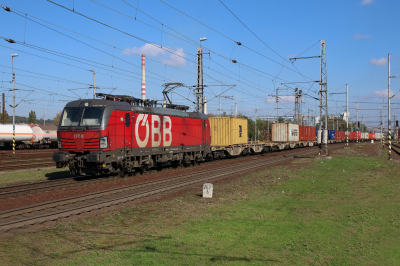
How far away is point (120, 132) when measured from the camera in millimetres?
16703

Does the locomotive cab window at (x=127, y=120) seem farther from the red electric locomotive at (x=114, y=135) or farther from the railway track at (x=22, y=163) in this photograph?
the railway track at (x=22, y=163)

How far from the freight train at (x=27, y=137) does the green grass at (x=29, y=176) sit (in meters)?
24.2

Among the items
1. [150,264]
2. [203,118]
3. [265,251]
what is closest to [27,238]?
[150,264]

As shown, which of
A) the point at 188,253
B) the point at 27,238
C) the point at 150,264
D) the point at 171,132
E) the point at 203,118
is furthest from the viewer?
the point at 203,118

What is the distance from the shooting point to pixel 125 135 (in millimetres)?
17062

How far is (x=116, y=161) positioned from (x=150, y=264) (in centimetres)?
1094

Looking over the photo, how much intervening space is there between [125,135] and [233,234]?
1058 cm

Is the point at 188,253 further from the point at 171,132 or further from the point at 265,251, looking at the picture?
the point at 171,132

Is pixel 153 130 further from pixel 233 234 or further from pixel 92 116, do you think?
pixel 233 234

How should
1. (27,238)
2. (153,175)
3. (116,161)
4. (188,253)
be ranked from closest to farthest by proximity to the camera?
(188,253) → (27,238) → (116,161) → (153,175)

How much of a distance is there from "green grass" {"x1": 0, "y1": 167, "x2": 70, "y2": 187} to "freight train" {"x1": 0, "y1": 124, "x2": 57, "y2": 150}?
2419 centimetres

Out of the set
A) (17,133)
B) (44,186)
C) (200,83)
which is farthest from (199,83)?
(17,133)

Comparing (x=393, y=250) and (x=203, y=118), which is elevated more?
(x=203, y=118)

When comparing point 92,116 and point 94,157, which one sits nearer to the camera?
point 94,157
